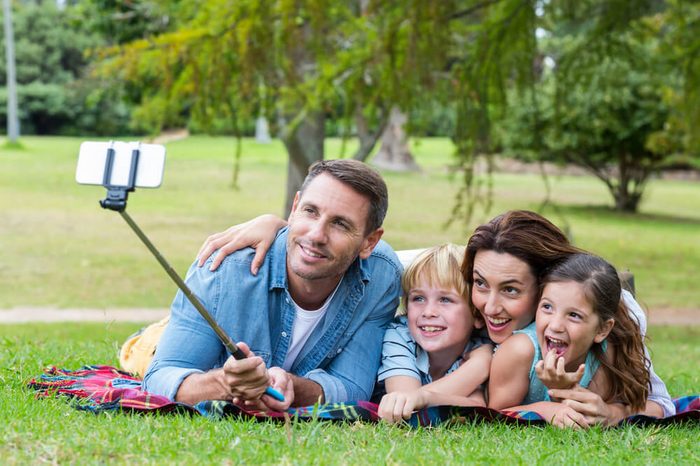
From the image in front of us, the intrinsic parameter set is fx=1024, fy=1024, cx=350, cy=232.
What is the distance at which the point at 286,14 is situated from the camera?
30.1ft

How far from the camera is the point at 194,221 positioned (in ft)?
Result: 79.3

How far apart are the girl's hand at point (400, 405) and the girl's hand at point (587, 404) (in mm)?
552

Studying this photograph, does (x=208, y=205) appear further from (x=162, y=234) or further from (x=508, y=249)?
(x=508, y=249)

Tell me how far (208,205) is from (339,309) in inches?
923

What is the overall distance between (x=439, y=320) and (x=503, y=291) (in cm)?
31

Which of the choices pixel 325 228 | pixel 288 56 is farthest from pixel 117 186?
pixel 288 56

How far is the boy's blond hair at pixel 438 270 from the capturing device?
175 inches

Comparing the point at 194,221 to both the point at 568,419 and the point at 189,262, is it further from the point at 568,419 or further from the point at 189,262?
the point at 568,419

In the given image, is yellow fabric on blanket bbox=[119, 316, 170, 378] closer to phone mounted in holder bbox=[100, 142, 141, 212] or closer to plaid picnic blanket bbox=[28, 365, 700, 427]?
plaid picnic blanket bbox=[28, 365, 700, 427]

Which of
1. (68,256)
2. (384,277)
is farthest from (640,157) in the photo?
(384,277)

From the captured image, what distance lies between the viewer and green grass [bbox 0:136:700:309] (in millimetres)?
16328

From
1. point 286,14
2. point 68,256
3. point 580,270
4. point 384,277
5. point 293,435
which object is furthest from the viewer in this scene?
point 68,256

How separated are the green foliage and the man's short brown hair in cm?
4403

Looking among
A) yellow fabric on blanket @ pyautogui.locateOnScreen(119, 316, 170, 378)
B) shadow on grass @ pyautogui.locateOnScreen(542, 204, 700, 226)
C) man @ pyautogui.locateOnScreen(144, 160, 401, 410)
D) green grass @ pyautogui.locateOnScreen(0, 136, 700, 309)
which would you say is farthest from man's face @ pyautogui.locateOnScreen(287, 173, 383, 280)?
shadow on grass @ pyautogui.locateOnScreen(542, 204, 700, 226)
